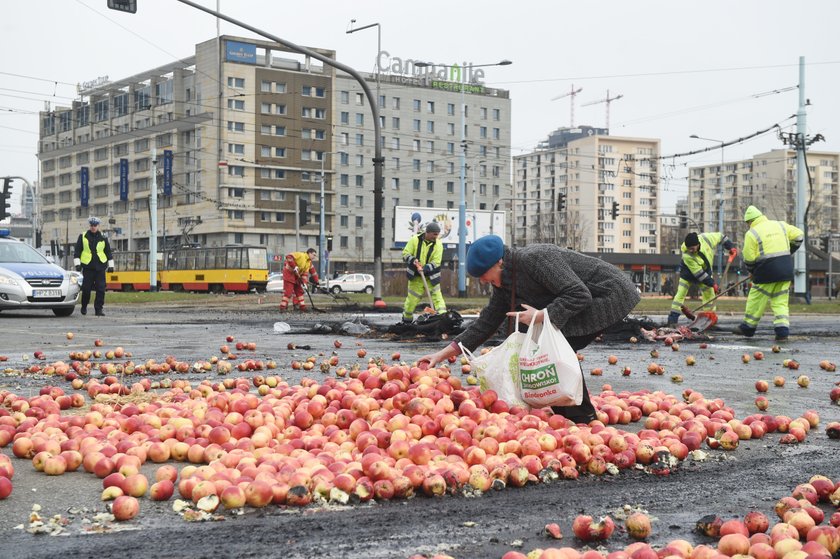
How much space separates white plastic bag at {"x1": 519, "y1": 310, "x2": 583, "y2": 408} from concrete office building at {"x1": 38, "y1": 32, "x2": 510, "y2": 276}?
8062 centimetres

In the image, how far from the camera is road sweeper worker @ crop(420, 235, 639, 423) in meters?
5.42

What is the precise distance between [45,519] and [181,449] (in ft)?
3.59

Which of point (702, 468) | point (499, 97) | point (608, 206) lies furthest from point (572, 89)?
point (702, 468)

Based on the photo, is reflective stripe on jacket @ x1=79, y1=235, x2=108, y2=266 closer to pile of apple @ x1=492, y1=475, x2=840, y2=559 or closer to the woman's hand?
the woman's hand

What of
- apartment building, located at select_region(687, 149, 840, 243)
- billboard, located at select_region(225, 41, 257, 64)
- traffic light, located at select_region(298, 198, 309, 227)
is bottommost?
traffic light, located at select_region(298, 198, 309, 227)

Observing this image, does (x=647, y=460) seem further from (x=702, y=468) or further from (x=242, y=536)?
(x=242, y=536)

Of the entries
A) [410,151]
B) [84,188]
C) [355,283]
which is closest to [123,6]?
[355,283]

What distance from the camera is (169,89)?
98.8 metres

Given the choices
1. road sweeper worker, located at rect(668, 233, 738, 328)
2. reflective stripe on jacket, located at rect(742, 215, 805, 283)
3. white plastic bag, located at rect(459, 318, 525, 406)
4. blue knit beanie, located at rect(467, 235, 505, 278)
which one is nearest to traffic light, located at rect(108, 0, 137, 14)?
road sweeper worker, located at rect(668, 233, 738, 328)

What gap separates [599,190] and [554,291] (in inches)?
5855

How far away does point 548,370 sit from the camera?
206 inches

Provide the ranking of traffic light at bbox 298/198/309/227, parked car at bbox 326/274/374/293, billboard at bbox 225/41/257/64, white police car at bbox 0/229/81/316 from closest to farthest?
1. white police car at bbox 0/229/81/316
2. traffic light at bbox 298/198/309/227
3. parked car at bbox 326/274/374/293
4. billboard at bbox 225/41/257/64

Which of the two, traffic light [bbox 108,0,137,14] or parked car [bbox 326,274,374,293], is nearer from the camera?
traffic light [bbox 108,0,137,14]

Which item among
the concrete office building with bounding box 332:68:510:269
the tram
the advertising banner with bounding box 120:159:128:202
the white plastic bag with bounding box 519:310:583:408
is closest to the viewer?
the white plastic bag with bounding box 519:310:583:408
